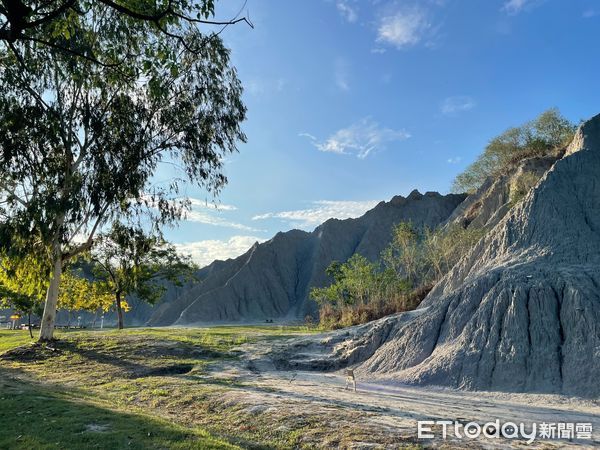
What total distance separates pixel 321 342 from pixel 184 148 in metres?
11.7

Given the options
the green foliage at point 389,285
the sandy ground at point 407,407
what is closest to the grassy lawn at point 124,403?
the sandy ground at point 407,407

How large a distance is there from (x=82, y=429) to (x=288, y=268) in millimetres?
74818

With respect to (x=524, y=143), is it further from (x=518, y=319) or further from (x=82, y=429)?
(x=82, y=429)

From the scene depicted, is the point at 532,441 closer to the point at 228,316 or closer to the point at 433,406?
the point at 433,406

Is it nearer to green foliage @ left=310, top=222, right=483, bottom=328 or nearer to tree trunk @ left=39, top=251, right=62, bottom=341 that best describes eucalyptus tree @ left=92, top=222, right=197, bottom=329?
tree trunk @ left=39, top=251, right=62, bottom=341

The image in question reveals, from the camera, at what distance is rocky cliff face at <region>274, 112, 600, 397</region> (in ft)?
44.1

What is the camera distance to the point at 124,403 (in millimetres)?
11469

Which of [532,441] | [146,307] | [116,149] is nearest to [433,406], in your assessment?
[532,441]
